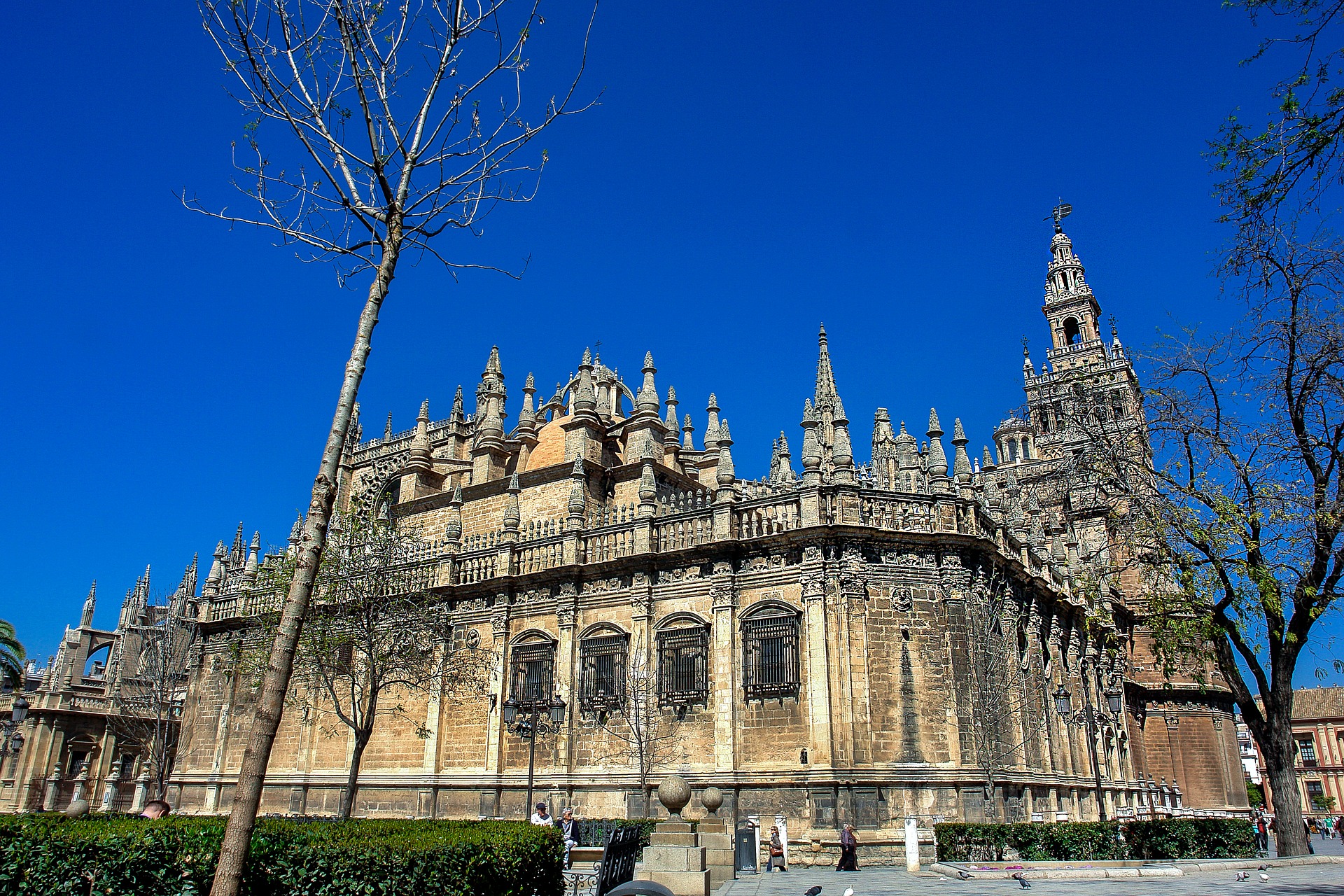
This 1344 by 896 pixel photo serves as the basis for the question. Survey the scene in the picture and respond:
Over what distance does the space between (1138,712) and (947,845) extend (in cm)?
2697

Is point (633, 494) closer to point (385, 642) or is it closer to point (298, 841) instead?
point (385, 642)

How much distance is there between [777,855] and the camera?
18719 millimetres

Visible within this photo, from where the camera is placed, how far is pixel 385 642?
2588cm

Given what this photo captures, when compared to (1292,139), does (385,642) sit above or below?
below

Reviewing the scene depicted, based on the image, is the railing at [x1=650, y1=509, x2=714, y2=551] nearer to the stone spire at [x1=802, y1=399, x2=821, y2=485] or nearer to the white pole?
the stone spire at [x1=802, y1=399, x2=821, y2=485]

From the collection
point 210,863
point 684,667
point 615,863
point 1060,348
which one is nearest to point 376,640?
point 684,667

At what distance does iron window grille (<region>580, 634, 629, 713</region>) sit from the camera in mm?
23125

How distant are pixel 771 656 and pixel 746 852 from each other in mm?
4499

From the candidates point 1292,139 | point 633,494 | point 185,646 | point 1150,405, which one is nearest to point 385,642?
point 633,494

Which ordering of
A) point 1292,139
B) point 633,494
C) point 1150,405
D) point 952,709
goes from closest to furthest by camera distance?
1. point 1292,139
2. point 1150,405
3. point 952,709
4. point 633,494

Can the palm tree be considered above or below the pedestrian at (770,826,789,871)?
above

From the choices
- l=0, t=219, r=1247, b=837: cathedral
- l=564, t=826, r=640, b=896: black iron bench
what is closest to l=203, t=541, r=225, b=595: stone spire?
l=0, t=219, r=1247, b=837: cathedral

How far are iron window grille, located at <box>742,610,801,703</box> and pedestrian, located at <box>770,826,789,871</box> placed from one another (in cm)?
305

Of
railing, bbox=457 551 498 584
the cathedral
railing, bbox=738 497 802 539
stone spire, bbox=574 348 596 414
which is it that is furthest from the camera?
stone spire, bbox=574 348 596 414
